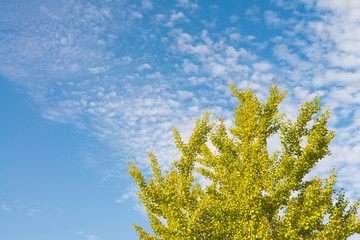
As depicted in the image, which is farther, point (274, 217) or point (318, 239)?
point (274, 217)

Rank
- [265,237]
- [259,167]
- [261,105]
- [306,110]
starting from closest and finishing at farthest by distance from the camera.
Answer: [265,237] < [259,167] < [306,110] < [261,105]

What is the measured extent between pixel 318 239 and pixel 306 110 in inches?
232

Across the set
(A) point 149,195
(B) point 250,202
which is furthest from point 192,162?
(B) point 250,202

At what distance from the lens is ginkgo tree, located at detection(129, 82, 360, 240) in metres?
11.3

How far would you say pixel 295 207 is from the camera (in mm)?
12336

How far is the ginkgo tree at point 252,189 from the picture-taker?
446 inches

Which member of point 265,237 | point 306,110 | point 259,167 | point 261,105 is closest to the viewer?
point 265,237

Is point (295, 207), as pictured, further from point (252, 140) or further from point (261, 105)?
point (261, 105)

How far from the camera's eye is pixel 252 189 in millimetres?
11797

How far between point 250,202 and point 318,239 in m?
2.99

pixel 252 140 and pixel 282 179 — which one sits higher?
pixel 252 140

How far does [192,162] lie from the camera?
14.4m

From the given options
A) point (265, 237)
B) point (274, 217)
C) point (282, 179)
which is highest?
point (282, 179)

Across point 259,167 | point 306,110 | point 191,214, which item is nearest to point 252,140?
point 259,167
